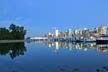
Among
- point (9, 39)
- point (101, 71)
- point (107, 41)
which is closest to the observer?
point (101, 71)

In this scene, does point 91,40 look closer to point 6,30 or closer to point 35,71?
point 6,30

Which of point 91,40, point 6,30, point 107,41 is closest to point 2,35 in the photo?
point 6,30

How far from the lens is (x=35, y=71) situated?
85.9ft

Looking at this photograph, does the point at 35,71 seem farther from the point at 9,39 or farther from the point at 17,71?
the point at 9,39

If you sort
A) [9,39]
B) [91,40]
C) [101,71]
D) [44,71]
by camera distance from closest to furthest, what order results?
[101,71] → [44,71] → [91,40] → [9,39]

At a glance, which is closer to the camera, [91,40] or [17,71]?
[17,71]

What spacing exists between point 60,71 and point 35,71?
223 centimetres

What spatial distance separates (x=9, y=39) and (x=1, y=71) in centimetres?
17173

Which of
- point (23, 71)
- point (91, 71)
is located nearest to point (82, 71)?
point (91, 71)

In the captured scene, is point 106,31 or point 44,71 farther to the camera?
point 106,31

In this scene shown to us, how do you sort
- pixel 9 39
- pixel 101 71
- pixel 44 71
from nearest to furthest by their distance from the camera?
pixel 101 71
pixel 44 71
pixel 9 39

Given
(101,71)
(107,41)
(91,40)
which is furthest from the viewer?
(91,40)

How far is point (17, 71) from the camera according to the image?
26.3m

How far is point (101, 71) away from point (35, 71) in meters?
→ 5.74
